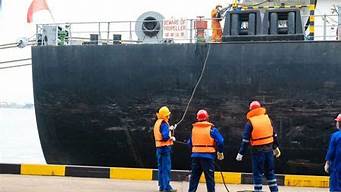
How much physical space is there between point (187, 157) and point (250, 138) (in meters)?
3.83

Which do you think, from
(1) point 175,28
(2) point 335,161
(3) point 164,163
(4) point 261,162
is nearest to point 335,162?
(2) point 335,161

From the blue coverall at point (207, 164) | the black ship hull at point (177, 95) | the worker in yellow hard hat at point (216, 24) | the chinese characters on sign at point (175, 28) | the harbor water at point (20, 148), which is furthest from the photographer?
the harbor water at point (20, 148)

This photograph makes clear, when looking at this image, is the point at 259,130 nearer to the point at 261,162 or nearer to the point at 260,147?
the point at 260,147

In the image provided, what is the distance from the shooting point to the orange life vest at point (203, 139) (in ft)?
23.9

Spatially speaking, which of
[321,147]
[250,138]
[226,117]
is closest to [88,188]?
[250,138]

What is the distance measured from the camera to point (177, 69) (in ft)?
35.7

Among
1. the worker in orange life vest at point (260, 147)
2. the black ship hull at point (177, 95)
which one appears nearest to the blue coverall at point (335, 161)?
the worker in orange life vest at point (260, 147)

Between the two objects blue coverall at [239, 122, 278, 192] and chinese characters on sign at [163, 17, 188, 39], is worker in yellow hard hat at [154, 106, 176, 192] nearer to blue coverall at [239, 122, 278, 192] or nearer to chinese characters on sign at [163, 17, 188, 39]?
blue coverall at [239, 122, 278, 192]

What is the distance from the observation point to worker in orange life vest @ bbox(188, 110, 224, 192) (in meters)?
7.27

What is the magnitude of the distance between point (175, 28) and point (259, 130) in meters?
5.02

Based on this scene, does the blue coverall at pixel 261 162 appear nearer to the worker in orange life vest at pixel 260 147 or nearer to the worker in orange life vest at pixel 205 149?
the worker in orange life vest at pixel 260 147

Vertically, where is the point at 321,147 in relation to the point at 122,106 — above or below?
below

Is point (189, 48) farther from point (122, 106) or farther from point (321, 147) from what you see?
point (321, 147)

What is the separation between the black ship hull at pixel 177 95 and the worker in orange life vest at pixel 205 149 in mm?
3304
